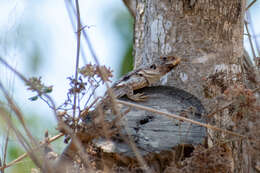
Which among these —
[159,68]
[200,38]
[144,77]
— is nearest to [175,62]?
[159,68]

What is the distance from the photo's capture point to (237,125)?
2.43 metres

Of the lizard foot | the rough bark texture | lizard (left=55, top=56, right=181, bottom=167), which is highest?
the rough bark texture

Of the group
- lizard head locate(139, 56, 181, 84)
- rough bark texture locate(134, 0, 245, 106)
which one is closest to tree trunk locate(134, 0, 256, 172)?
rough bark texture locate(134, 0, 245, 106)

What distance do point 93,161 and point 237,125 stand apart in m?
1.10

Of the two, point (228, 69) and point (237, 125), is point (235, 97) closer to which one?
point (237, 125)

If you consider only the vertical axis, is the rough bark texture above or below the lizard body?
above

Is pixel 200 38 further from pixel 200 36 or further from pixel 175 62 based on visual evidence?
pixel 175 62

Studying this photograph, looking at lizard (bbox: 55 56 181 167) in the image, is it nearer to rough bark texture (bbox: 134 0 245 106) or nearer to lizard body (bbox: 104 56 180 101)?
lizard body (bbox: 104 56 180 101)

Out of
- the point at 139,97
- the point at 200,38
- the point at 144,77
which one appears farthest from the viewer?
the point at 144,77

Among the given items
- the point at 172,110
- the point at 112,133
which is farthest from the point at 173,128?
the point at 112,133

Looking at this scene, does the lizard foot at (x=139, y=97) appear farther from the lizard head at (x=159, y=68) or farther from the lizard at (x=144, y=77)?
the lizard head at (x=159, y=68)

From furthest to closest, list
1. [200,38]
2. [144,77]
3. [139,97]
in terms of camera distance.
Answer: [144,77] → [200,38] → [139,97]

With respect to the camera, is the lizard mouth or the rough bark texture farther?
the rough bark texture

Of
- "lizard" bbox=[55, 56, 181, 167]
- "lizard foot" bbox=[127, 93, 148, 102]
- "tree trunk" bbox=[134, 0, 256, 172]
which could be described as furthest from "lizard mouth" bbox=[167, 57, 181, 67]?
"lizard foot" bbox=[127, 93, 148, 102]
